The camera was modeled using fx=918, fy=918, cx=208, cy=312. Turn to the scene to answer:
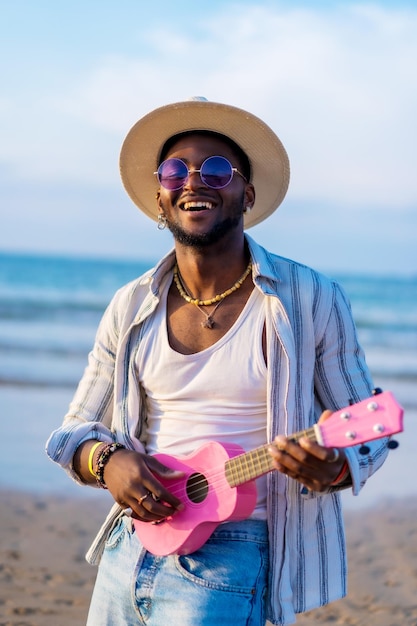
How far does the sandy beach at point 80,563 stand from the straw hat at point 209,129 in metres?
2.46

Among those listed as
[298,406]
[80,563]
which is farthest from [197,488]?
[80,563]

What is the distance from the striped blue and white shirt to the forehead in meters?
0.37

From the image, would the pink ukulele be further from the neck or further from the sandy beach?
the sandy beach

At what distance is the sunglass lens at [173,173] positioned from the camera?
316cm

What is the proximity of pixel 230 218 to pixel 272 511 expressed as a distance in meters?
1.00

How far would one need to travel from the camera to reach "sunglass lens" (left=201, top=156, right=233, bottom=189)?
3.13m

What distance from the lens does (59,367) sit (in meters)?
11.8

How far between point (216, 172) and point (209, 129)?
0.22 meters

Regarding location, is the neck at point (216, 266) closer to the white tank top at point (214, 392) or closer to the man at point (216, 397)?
the man at point (216, 397)

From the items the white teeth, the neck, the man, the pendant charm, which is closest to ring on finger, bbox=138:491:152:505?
the man

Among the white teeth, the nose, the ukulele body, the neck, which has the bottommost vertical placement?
the ukulele body

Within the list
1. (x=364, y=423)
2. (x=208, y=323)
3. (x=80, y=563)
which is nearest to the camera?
(x=364, y=423)

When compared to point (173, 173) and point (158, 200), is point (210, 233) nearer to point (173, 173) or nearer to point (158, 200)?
point (173, 173)

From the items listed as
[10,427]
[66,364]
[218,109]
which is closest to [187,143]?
[218,109]
